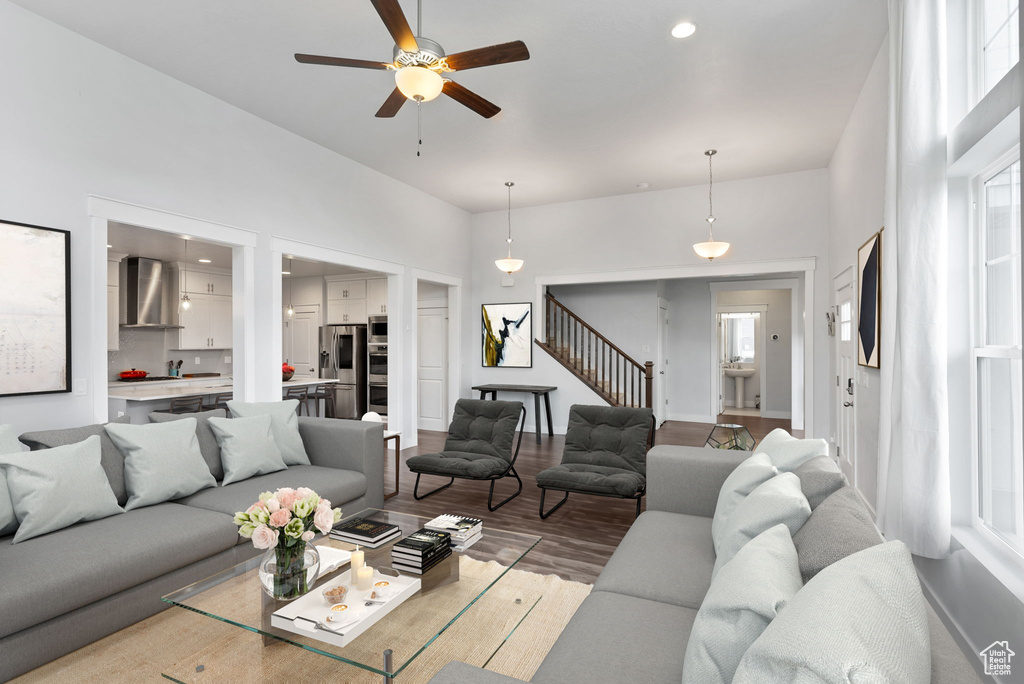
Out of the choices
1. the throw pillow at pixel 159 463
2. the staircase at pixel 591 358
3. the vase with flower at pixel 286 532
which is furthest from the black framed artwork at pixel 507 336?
the vase with flower at pixel 286 532

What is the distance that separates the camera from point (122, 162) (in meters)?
3.59

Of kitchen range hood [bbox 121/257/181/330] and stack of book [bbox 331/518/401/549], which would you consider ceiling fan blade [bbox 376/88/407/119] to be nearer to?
stack of book [bbox 331/518/401/549]

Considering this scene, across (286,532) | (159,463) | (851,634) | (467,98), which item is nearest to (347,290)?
(159,463)

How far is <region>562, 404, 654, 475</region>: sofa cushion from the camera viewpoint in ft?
12.8

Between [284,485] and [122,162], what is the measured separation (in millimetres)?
2480

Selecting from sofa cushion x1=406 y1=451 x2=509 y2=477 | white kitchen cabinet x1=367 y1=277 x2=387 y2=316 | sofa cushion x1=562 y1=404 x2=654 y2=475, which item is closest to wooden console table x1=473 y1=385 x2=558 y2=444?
white kitchen cabinet x1=367 y1=277 x2=387 y2=316

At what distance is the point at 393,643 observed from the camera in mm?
1676

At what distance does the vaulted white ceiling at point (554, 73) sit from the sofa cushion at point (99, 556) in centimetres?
288

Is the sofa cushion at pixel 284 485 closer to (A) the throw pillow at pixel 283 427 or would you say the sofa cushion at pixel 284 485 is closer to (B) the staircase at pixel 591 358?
(A) the throw pillow at pixel 283 427

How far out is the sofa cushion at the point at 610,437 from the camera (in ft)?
12.8

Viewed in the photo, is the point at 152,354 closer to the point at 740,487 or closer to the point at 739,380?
the point at 740,487

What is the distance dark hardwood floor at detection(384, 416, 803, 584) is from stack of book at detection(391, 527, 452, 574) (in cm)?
97

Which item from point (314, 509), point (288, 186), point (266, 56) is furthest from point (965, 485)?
point (288, 186)

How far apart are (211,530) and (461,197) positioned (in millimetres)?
5423
